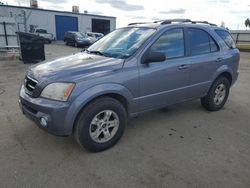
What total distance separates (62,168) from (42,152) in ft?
1.65

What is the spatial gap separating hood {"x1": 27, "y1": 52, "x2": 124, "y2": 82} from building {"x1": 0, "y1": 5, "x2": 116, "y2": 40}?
26754 mm

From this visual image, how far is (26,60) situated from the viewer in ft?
35.3

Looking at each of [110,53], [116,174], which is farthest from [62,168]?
[110,53]

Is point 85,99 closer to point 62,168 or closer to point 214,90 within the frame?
point 62,168

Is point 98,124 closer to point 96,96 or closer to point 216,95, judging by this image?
point 96,96

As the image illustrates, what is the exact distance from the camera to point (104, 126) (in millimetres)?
3158

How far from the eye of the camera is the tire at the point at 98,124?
2.88 metres

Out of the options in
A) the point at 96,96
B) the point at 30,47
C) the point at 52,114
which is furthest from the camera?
the point at 30,47

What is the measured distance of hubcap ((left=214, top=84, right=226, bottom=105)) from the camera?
4.74 meters

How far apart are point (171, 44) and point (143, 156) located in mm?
1907

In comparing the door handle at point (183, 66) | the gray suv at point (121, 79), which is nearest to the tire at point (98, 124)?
the gray suv at point (121, 79)

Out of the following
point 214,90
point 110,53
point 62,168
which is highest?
point 110,53

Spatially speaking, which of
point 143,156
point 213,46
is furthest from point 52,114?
point 213,46

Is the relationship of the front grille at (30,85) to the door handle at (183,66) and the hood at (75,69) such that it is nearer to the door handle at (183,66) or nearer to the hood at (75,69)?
the hood at (75,69)
